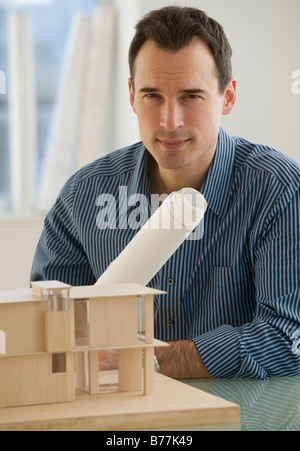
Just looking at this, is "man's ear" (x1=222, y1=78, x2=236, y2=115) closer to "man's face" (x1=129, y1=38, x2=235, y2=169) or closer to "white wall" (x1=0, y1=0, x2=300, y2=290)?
"man's face" (x1=129, y1=38, x2=235, y2=169)

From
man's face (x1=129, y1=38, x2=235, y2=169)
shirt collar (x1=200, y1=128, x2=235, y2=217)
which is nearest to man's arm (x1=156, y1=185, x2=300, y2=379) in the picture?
shirt collar (x1=200, y1=128, x2=235, y2=217)

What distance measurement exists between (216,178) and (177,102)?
0.69 ft

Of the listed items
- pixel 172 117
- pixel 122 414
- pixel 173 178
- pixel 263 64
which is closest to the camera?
pixel 122 414

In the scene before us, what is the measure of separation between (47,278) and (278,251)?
0.62m

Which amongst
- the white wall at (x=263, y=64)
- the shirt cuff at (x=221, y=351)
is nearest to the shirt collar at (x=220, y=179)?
the shirt cuff at (x=221, y=351)

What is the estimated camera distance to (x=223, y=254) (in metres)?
1.66

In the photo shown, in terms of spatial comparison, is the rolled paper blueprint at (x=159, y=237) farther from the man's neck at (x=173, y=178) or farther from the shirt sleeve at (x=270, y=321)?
the man's neck at (x=173, y=178)

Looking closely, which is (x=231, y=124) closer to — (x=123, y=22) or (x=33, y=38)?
(x=123, y=22)

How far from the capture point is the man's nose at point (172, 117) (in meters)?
1.62

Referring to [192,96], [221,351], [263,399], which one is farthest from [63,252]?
[263,399]

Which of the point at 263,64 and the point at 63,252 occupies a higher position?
the point at 263,64

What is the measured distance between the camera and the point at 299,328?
1.42 m

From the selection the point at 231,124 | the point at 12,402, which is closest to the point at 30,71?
the point at 231,124

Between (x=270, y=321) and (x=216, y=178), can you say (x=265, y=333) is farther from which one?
(x=216, y=178)
